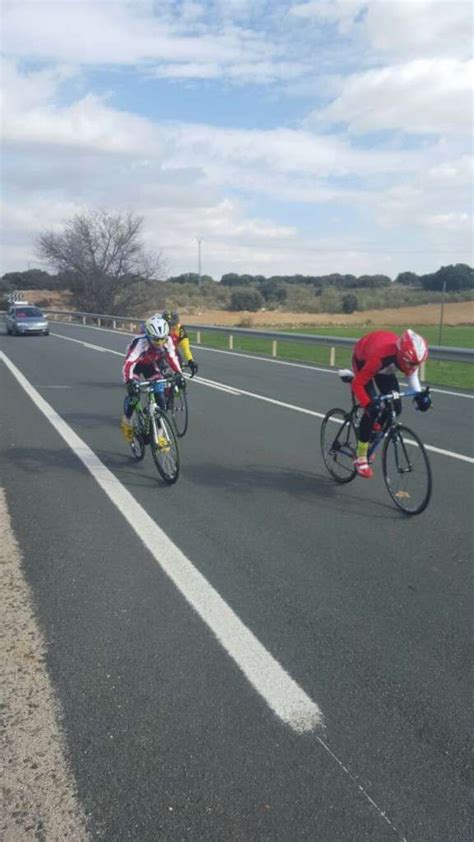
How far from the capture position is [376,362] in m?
6.95

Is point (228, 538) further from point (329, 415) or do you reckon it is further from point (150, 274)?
point (150, 274)

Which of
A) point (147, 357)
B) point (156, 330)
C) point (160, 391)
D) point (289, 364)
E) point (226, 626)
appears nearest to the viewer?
point (226, 626)

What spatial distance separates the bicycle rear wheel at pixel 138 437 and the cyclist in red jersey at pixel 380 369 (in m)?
2.50

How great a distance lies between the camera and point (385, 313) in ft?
243

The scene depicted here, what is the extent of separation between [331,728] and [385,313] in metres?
72.8

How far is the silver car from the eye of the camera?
123ft

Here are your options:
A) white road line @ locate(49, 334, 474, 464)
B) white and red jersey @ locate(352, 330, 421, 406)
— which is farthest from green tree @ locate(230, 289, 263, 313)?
white and red jersey @ locate(352, 330, 421, 406)

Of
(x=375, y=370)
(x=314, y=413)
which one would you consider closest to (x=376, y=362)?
(x=375, y=370)

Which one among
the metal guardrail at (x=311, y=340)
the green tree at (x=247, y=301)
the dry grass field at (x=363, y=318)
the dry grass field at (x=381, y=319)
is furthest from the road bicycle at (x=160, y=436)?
the green tree at (x=247, y=301)

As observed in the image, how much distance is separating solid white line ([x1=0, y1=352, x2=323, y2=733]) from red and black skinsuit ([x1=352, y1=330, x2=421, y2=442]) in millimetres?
2239

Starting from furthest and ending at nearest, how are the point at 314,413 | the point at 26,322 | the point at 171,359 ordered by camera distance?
the point at 26,322 < the point at 314,413 < the point at 171,359

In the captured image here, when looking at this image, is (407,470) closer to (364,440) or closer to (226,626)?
(364,440)

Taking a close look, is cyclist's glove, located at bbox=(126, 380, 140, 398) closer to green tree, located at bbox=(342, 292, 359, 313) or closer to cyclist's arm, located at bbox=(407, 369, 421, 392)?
cyclist's arm, located at bbox=(407, 369, 421, 392)

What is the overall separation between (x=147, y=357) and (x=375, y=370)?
10.8 feet
